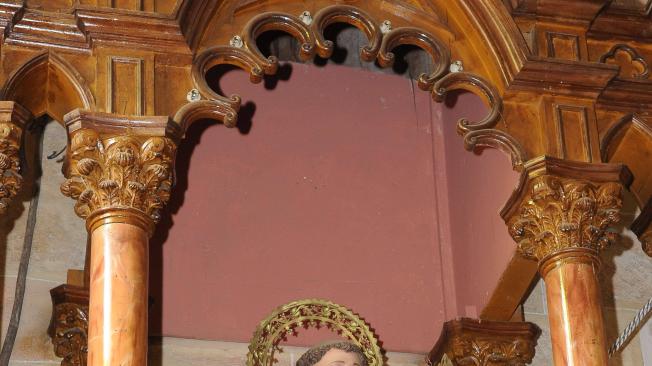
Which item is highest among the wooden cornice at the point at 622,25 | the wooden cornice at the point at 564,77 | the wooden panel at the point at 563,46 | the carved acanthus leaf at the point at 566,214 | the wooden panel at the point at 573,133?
the wooden cornice at the point at 622,25

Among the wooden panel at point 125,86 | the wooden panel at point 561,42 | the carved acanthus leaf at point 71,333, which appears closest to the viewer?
the wooden panel at point 125,86

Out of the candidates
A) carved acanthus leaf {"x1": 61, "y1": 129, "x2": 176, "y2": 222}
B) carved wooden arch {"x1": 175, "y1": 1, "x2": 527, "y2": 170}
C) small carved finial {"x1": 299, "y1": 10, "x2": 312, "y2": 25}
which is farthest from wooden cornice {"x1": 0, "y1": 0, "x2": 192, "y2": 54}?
small carved finial {"x1": 299, "y1": 10, "x2": 312, "y2": 25}

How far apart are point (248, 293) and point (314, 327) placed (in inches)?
16.0

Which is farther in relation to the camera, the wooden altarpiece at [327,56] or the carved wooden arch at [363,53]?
the carved wooden arch at [363,53]

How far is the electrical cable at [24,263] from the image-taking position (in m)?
7.52

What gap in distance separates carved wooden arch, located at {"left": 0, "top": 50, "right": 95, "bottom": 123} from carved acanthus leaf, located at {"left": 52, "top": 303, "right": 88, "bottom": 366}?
4.33 ft

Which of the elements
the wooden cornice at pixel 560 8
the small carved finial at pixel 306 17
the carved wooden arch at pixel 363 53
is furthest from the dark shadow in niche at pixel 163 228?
the wooden cornice at pixel 560 8

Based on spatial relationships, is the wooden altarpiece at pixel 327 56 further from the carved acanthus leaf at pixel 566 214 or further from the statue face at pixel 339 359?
the statue face at pixel 339 359

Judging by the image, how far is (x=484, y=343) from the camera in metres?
7.74

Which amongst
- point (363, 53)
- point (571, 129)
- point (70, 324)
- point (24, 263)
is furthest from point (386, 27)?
point (24, 263)

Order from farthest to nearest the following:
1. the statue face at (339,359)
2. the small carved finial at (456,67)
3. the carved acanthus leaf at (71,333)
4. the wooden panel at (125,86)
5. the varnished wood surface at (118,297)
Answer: the carved acanthus leaf at (71,333)
the small carved finial at (456,67)
the wooden panel at (125,86)
the statue face at (339,359)
the varnished wood surface at (118,297)

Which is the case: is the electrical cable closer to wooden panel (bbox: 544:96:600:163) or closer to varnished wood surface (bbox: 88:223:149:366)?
varnished wood surface (bbox: 88:223:149:366)

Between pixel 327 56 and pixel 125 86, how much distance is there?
3.11ft

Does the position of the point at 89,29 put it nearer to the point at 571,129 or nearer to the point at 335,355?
the point at 335,355
